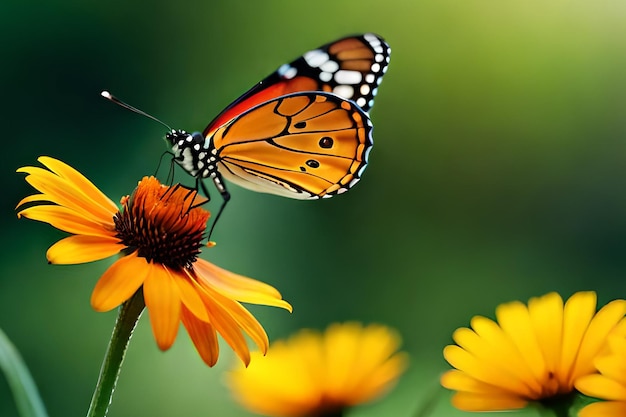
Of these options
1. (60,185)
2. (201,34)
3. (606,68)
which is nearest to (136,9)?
(201,34)

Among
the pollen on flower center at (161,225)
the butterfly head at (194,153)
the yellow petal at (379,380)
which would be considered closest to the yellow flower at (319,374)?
the yellow petal at (379,380)

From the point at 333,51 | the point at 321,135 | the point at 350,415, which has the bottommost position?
the point at 350,415

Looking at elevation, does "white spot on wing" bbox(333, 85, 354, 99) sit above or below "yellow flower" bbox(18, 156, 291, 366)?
above

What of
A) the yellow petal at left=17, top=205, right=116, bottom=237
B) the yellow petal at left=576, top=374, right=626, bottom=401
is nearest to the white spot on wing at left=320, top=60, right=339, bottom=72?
the yellow petal at left=17, top=205, right=116, bottom=237

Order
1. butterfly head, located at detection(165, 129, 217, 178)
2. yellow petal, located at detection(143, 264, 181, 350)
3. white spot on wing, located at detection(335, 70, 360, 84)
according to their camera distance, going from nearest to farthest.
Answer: yellow petal, located at detection(143, 264, 181, 350) → butterfly head, located at detection(165, 129, 217, 178) → white spot on wing, located at detection(335, 70, 360, 84)

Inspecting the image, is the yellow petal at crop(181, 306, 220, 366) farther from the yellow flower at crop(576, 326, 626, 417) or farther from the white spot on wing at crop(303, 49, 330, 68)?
the white spot on wing at crop(303, 49, 330, 68)

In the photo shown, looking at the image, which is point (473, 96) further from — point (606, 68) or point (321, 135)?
point (321, 135)

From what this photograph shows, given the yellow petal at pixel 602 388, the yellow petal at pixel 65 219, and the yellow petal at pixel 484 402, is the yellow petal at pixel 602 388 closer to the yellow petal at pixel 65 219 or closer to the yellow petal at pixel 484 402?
the yellow petal at pixel 484 402
